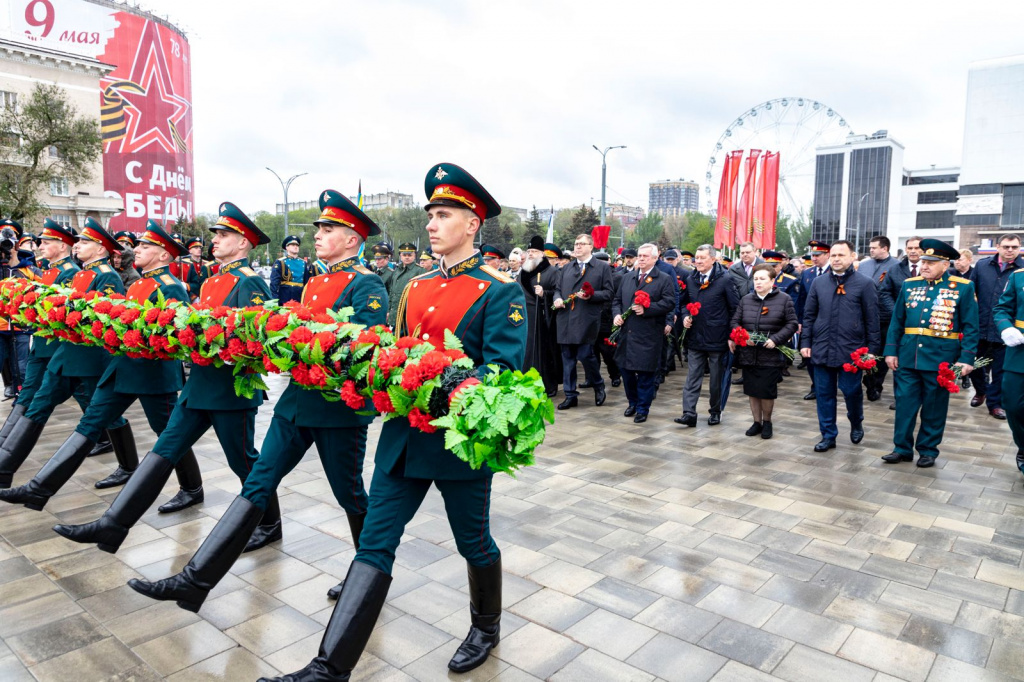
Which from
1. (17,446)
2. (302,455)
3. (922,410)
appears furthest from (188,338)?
(922,410)

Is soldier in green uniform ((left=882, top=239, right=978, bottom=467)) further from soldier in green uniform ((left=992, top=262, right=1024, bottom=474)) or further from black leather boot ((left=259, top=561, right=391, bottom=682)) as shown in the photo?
black leather boot ((left=259, top=561, right=391, bottom=682))

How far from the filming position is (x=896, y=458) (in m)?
6.56

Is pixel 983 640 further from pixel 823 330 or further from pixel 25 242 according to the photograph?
pixel 25 242

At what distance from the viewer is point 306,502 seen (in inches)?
207

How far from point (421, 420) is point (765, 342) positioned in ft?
17.7

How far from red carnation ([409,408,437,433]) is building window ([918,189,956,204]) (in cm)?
9789

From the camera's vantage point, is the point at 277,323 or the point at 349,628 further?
the point at 277,323

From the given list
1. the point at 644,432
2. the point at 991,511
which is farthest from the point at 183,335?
the point at 991,511

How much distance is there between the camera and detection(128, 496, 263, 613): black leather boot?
328 centimetres

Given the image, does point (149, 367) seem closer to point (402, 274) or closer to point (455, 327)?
point (455, 327)

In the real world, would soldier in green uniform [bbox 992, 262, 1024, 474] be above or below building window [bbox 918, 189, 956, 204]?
below

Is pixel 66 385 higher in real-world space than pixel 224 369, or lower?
lower

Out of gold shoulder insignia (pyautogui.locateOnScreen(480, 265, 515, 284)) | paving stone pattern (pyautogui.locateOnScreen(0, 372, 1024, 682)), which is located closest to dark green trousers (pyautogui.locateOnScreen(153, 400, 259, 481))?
paving stone pattern (pyautogui.locateOnScreen(0, 372, 1024, 682))

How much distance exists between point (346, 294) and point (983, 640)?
3538mm
